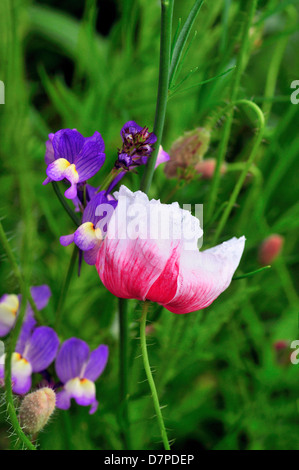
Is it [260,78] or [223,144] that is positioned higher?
[260,78]

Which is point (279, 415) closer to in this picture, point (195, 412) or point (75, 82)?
point (195, 412)

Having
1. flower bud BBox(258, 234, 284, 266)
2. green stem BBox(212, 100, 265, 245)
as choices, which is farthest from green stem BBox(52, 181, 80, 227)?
flower bud BBox(258, 234, 284, 266)

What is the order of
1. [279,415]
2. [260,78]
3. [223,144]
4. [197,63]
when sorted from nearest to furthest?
[223,144] < [279,415] < [197,63] < [260,78]

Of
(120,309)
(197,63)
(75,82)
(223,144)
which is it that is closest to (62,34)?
(75,82)

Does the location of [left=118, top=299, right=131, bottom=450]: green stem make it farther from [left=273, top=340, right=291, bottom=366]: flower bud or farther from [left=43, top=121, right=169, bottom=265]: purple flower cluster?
[left=273, top=340, right=291, bottom=366]: flower bud

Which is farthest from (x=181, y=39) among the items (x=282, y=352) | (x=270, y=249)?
(x=282, y=352)

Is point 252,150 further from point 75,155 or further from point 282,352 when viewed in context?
point 282,352

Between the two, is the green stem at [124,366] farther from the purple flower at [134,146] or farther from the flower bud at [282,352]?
the flower bud at [282,352]
